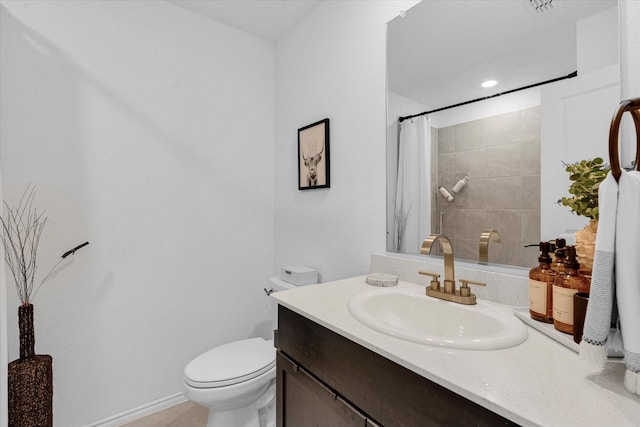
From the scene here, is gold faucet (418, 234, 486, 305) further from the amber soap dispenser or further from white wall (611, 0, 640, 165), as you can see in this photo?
white wall (611, 0, 640, 165)

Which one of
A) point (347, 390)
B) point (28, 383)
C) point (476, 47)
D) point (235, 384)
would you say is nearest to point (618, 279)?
point (347, 390)

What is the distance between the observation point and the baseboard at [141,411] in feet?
5.56

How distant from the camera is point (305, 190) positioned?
2025 mm

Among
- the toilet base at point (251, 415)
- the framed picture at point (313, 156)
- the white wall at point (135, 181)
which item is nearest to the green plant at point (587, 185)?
the framed picture at point (313, 156)

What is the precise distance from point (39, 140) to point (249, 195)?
1.15 metres

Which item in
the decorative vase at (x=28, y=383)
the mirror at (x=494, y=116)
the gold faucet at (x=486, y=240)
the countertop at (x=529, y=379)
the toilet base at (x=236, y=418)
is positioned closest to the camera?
the countertop at (x=529, y=379)

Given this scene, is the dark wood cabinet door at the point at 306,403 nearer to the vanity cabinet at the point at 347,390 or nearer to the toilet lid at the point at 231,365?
the vanity cabinet at the point at 347,390

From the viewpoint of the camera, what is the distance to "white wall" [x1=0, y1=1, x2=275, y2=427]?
1.54m

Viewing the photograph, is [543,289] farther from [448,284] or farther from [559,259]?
[448,284]

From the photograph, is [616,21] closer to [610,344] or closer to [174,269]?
[610,344]

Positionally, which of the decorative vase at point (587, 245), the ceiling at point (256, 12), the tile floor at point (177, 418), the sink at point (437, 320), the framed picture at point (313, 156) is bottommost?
the tile floor at point (177, 418)

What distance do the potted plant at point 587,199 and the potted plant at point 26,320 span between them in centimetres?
196

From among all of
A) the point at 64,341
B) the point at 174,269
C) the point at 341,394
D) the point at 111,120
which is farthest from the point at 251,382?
the point at 111,120

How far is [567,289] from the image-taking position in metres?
0.73
